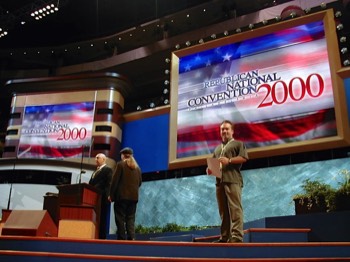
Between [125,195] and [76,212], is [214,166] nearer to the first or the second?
[125,195]

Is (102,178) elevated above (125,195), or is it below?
above

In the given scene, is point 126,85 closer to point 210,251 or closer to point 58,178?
point 58,178

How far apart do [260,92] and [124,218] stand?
4.21 metres

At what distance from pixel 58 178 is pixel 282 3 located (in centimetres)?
858

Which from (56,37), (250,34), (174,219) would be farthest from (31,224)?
(56,37)

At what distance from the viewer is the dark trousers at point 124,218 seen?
517 centimetres

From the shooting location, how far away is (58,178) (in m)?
9.87

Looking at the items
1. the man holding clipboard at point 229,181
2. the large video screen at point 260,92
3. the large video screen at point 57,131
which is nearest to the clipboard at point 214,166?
the man holding clipboard at point 229,181

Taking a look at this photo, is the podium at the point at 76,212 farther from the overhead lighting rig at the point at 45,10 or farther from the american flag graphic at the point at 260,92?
the overhead lighting rig at the point at 45,10

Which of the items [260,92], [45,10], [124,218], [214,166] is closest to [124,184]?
[124,218]

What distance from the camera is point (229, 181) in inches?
171

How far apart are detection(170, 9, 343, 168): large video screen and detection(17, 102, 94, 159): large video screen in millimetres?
2821

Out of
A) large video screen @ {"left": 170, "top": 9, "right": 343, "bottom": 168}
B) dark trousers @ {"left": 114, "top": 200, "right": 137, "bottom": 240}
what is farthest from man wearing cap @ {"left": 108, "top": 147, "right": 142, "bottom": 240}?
large video screen @ {"left": 170, "top": 9, "right": 343, "bottom": 168}

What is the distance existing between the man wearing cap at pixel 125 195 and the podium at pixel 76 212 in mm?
314
